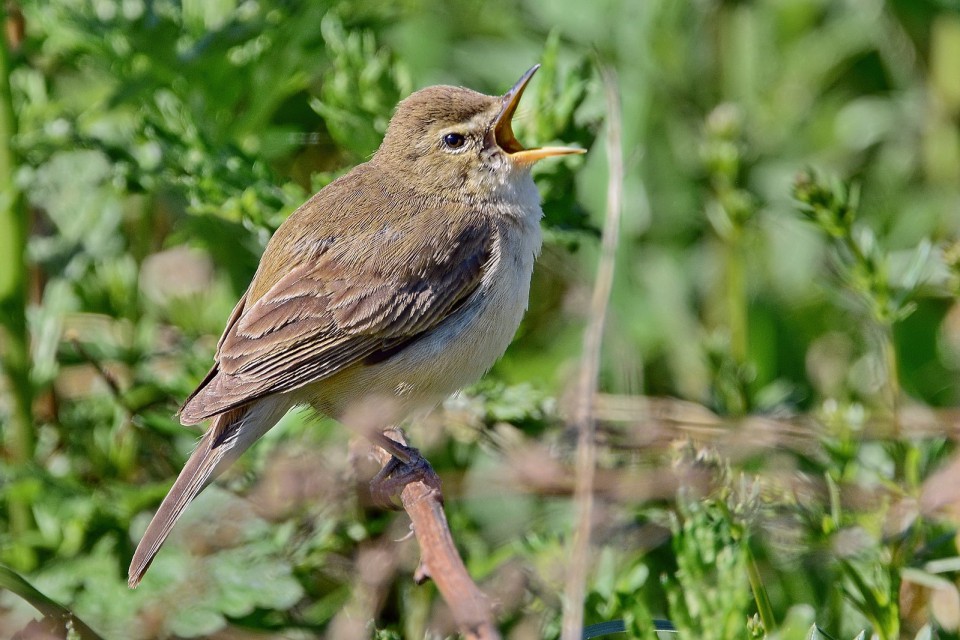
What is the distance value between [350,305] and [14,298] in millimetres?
1137

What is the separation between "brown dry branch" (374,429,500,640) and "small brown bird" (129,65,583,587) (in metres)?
0.42

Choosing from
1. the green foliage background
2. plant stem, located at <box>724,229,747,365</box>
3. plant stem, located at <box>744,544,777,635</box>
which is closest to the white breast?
the green foliage background

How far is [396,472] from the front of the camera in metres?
3.47

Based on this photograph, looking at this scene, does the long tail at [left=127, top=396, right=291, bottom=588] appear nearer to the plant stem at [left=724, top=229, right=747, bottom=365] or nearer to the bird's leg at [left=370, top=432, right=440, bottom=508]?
the bird's leg at [left=370, top=432, right=440, bottom=508]

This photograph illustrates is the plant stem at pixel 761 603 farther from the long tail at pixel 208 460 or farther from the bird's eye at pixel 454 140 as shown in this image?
the bird's eye at pixel 454 140

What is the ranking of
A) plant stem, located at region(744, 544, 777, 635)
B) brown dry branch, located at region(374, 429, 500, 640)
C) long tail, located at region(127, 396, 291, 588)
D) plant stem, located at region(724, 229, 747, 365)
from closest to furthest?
brown dry branch, located at region(374, 429, 500, 640), plant stem, located at region(744, 544, 777, 635), long tail, located at region(127, 396, 291, 588), plant stem, located at region(724, 229, 747, 365)

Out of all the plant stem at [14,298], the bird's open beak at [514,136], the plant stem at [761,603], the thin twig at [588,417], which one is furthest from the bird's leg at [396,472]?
the plant stem at [14,298]

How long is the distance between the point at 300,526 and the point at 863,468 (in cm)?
163

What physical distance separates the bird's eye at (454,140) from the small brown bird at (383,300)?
0.16 ft

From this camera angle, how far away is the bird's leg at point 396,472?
131 inches

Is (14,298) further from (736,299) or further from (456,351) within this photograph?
(736,299)

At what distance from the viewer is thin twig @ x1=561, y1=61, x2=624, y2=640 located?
2391 millimetres

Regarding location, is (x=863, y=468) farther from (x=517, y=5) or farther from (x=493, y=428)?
(x=517, y=5)

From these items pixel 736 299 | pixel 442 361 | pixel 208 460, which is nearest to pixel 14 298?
pixel 208 460
